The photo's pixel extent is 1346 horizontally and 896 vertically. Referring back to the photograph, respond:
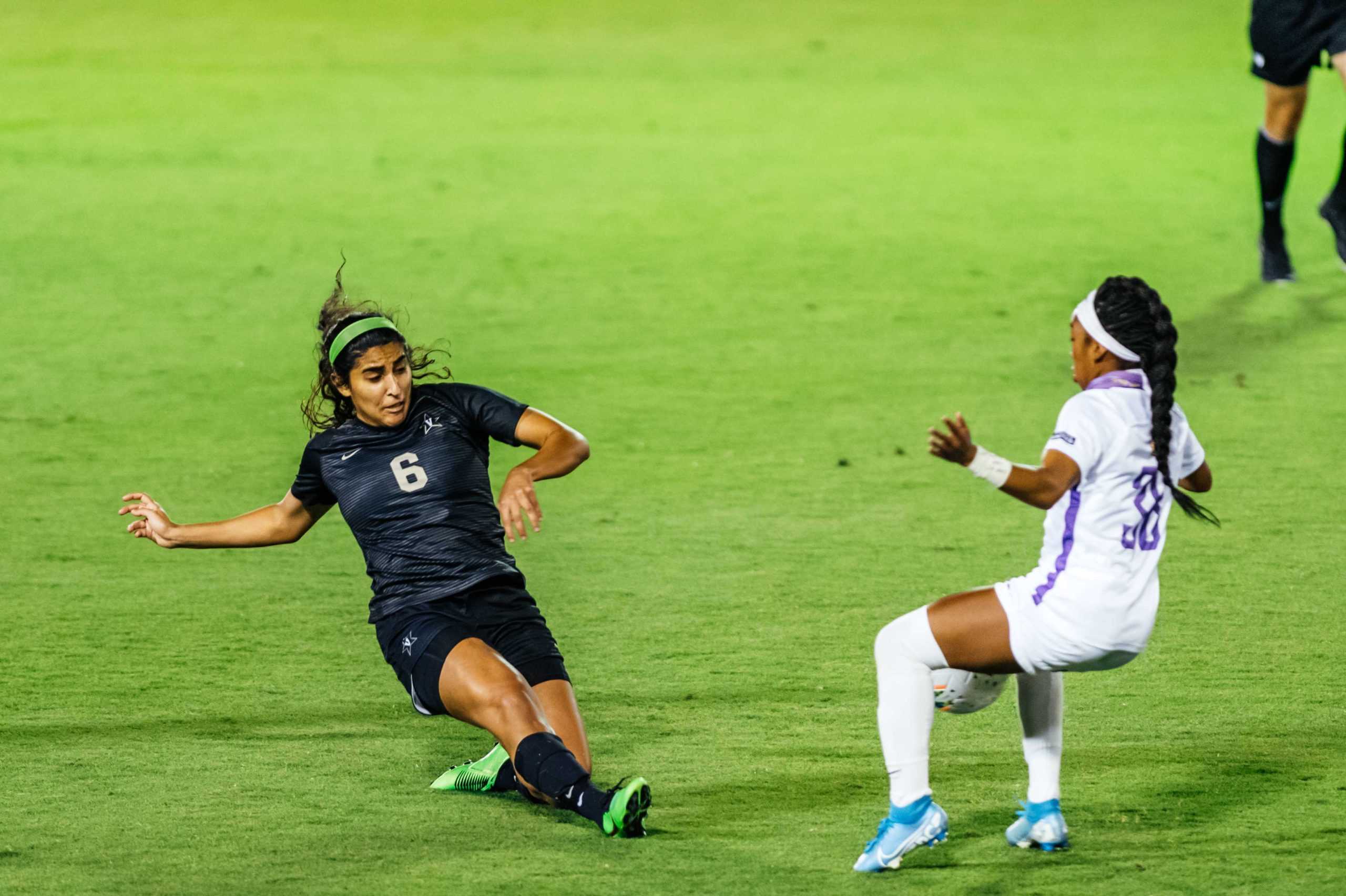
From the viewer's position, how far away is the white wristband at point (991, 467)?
3.36 metres

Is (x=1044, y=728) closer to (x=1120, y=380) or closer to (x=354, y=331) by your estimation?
(x=1120, y=380)

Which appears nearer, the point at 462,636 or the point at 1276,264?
the point at 462,636

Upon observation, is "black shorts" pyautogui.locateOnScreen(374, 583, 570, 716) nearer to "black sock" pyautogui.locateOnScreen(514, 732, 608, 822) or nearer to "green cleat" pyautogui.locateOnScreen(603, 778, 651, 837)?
"black sock" pyautogui.locateOnScreen(514, 732, 608, 822)

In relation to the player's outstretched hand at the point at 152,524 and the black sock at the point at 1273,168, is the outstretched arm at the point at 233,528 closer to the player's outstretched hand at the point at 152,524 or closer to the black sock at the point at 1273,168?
the player's outstretched hand at the point at 152,524

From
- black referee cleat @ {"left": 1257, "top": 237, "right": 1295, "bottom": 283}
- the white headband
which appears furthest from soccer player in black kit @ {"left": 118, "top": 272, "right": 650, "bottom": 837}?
black referee cleat @ {"left": 1257, "top": 237, "right": 1295, "bottom": 283}

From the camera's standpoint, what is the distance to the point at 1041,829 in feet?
12.4

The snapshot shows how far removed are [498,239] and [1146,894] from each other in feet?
25.8

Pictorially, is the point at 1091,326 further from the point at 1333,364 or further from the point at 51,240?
the point at 51,240

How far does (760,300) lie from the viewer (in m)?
9.81

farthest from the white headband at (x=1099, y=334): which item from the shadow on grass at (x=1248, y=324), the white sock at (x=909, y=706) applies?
the shadow on grass at (x=1248, y=324)

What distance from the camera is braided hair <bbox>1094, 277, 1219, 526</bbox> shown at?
3568 millimetres

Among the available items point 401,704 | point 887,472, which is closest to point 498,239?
point 887,472

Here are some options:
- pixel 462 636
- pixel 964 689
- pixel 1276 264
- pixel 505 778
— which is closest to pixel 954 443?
pixel 964 689

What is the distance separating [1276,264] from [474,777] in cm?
705
